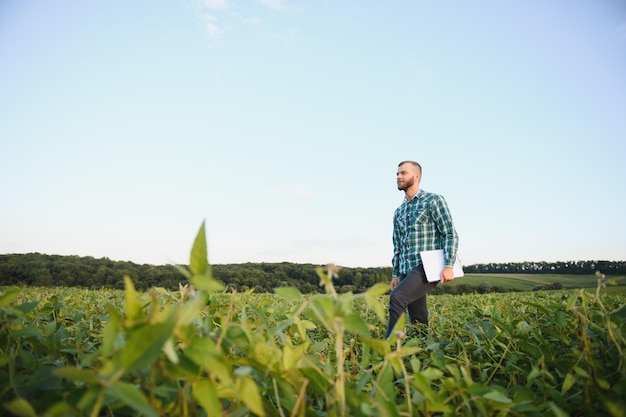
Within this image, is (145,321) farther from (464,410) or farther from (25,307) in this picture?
(464,410)

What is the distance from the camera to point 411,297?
4.28 m

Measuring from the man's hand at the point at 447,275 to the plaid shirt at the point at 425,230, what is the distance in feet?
0.27

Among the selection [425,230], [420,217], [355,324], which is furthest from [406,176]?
[355,324]

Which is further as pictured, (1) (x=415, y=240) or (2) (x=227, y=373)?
(1) (x=415, y=240)

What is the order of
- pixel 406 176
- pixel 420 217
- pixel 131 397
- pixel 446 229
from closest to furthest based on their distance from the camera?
pixel 131 397
pixel 446 229
pixel 420 217
pixel 406 176

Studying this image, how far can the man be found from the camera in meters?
4.31

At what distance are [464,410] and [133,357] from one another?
1028 millimetres

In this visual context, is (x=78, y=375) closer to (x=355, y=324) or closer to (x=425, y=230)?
(x=355, y=324)

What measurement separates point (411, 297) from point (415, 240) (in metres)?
0.89

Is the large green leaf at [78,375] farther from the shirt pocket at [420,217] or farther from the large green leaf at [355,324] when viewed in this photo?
the shirt pocket at [420,217]

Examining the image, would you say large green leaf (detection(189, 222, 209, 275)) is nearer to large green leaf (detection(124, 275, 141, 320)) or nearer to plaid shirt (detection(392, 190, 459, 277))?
large green leaf (detection(124, 275, 141, 320))

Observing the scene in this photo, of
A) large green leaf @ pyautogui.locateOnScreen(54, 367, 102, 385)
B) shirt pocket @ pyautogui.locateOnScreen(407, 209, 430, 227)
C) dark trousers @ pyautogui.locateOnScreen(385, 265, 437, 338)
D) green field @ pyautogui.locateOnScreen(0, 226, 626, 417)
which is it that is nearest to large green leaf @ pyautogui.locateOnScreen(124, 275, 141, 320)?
green field @ pyautogui.locateOnScreen(0, 226, 626, 417)

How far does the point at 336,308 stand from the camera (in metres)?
0.79

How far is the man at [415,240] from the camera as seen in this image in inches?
170
